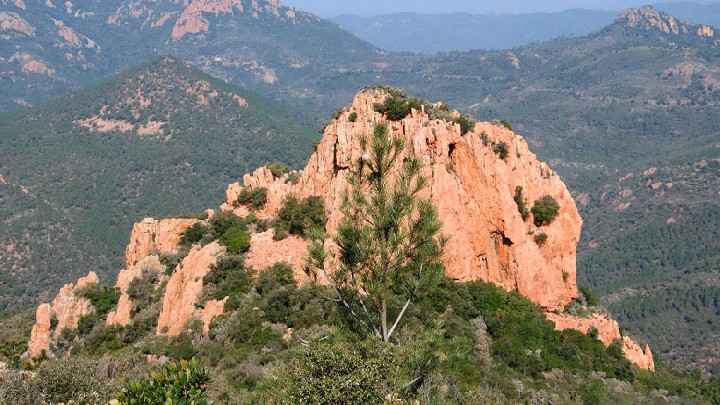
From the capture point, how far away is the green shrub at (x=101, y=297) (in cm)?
4362

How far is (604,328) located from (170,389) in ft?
105

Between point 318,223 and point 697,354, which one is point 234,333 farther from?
point 697,354

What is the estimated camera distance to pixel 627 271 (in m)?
142

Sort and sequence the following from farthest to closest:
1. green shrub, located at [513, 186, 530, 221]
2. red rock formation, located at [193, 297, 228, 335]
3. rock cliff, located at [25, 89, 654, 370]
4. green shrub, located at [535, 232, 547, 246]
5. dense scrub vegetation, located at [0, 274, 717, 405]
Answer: green shrub, located at [513, 186, 530, 221] → green shrub, located at [535, 232, 547, 246] → rock cliff, located at [25, 89, 654, 370] → red rock formation, located at [193, 297, 228, 335] → dense scrub vegetation, located at [0, 274, 717, 405]

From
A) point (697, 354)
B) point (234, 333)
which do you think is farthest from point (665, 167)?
point (234, 333)

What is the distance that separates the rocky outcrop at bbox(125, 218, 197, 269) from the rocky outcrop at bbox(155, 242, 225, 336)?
564 centimetres

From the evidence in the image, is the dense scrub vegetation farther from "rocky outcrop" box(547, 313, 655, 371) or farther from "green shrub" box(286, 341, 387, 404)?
"green shrub" box(286, 341, 387, 404)

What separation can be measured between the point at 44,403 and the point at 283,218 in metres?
22.2

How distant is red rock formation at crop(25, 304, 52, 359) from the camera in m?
40.8

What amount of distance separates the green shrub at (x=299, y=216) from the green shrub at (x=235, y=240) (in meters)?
1.84

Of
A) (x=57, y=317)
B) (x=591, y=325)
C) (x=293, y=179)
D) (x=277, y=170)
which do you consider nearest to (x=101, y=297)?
(x=57, y=317)

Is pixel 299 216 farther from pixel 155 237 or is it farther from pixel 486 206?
pixel 155 237

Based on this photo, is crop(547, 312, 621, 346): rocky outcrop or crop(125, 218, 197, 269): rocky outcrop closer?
crop(547, 312, 621, 346): rocky outcrop

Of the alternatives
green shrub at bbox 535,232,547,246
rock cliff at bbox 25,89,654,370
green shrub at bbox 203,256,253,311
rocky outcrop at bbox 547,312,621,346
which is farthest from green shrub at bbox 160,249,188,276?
rocky outcrop at bbox 547,312,621,346
